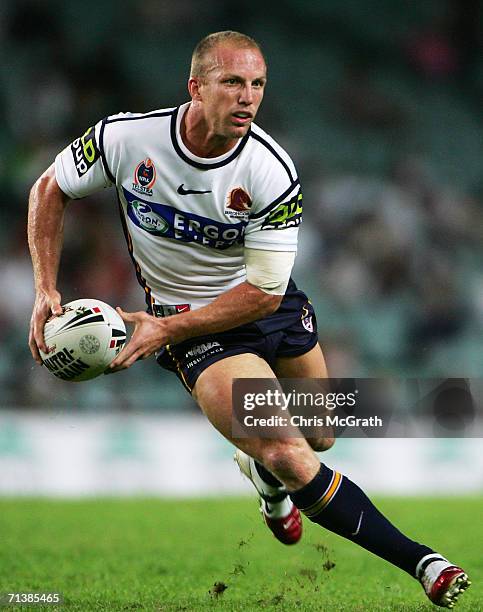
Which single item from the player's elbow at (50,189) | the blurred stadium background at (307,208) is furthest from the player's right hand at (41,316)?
the blurred stadium background at (307,208)

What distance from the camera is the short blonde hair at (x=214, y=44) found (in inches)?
199

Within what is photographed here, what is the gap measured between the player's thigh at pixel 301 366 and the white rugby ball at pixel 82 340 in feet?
3.77

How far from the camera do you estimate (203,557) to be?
7109 mm

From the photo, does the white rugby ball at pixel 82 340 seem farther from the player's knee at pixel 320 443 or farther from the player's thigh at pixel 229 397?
the player's knee at pixel 320 443

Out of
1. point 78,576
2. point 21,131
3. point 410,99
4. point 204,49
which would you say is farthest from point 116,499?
point 410,99

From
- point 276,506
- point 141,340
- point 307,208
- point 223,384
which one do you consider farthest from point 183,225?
point 307,208

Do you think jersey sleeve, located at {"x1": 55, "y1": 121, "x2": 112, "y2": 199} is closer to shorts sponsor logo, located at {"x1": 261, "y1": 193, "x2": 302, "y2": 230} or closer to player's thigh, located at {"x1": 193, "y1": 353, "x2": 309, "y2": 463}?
shorts sponsor logo, located at {"x1": 261, "y1": 193, "x2": 302, "y2": 230}

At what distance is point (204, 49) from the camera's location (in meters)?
5.14

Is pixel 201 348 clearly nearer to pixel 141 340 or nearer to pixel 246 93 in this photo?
pixel 141 340

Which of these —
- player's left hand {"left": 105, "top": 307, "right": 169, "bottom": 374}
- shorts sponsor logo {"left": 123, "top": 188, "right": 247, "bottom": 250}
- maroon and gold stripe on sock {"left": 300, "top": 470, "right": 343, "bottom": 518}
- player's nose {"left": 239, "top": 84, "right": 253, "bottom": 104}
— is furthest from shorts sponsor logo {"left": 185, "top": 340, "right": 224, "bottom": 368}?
player's nose {"left": 239, "top": 84, "right": 253, "bottom": 104}

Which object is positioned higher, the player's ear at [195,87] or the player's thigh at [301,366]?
the player's ear at [195,87]

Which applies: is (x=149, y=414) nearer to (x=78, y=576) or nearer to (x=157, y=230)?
(x=78, y=576)

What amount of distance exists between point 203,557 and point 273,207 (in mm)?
2785

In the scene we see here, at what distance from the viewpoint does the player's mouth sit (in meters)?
5.09
